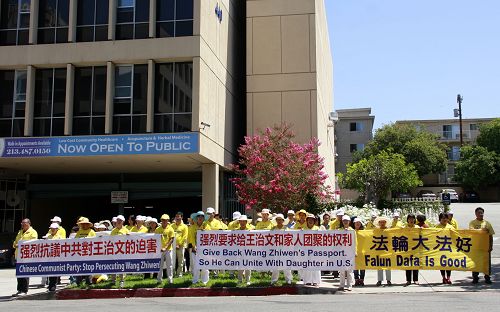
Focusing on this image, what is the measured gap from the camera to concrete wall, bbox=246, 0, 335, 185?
26266 mm

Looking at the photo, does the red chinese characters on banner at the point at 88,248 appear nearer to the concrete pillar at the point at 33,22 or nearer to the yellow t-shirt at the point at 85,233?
the yellow t-shirt at the point at 85,233

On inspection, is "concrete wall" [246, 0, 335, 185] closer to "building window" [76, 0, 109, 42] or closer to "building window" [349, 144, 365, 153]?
"building window" [76, 0, 109, 42]

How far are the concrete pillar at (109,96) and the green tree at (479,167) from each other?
157ft

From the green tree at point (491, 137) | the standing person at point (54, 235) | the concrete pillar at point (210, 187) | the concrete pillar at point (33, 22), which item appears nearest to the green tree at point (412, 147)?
the green tree at point (491, 137)

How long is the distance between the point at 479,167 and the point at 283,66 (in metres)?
40.1

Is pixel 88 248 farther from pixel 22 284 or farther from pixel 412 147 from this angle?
pixel 412 147

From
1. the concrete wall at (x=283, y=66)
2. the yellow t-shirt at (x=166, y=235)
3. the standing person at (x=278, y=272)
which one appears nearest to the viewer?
the standing person at (x=278, y=272)

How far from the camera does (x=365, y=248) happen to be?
13.3 metres

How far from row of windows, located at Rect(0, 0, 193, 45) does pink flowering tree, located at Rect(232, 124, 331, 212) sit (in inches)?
222

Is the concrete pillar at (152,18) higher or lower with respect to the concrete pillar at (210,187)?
higher

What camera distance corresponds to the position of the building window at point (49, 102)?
21953 mm

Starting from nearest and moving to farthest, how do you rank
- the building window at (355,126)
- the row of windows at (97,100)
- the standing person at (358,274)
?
the standing person at (358,274)
the row of windows at (97,100)
the building window at (355,126)

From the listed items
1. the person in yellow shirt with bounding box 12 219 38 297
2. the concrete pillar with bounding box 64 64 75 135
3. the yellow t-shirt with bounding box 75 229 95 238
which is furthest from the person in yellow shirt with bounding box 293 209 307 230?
the concrete pillar with bounding box 64 64 75 135

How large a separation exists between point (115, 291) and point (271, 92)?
15.9 metres
